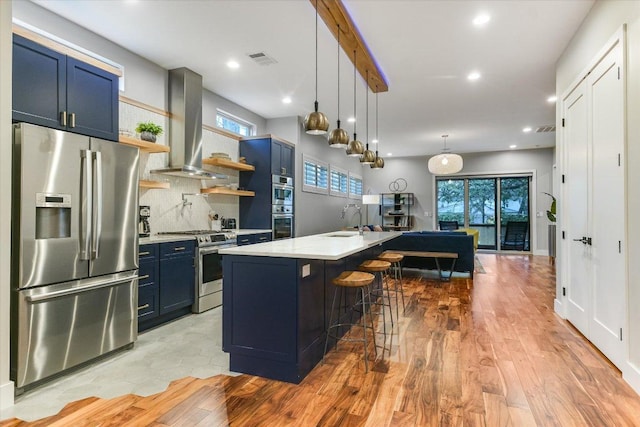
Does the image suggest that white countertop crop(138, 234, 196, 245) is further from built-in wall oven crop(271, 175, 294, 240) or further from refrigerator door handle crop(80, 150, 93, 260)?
built-in wall oven crop(271, 175, 294, 240)

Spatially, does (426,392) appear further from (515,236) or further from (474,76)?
(515,236)

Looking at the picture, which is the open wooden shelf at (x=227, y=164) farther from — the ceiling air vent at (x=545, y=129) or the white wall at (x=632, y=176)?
the ceiling air vent at (x=545, y=129)

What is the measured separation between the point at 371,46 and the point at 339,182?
5.24 metres

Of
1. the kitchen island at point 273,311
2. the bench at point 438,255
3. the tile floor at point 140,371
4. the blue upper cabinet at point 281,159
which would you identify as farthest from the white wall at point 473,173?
the kitchen island at point 273,311

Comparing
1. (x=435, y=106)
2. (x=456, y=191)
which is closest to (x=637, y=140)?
(x=435, y=106)

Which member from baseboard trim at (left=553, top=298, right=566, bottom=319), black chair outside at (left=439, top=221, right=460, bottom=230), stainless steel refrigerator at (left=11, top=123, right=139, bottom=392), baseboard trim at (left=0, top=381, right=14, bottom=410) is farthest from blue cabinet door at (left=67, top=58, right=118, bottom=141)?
black chair outside at (left=439, top=221, right=460, bottom=230)

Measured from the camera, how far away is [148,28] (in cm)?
351

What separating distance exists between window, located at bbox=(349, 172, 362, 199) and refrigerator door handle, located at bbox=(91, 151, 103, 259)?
25.3 feet

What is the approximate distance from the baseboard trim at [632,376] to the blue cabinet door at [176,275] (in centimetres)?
406

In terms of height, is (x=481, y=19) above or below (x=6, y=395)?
above

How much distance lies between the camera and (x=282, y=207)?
19.7 ft

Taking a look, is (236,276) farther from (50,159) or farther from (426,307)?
(426,307)

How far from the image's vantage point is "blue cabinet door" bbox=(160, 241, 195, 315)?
3.71 meters

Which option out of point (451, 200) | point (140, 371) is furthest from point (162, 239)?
point (451, 200)
